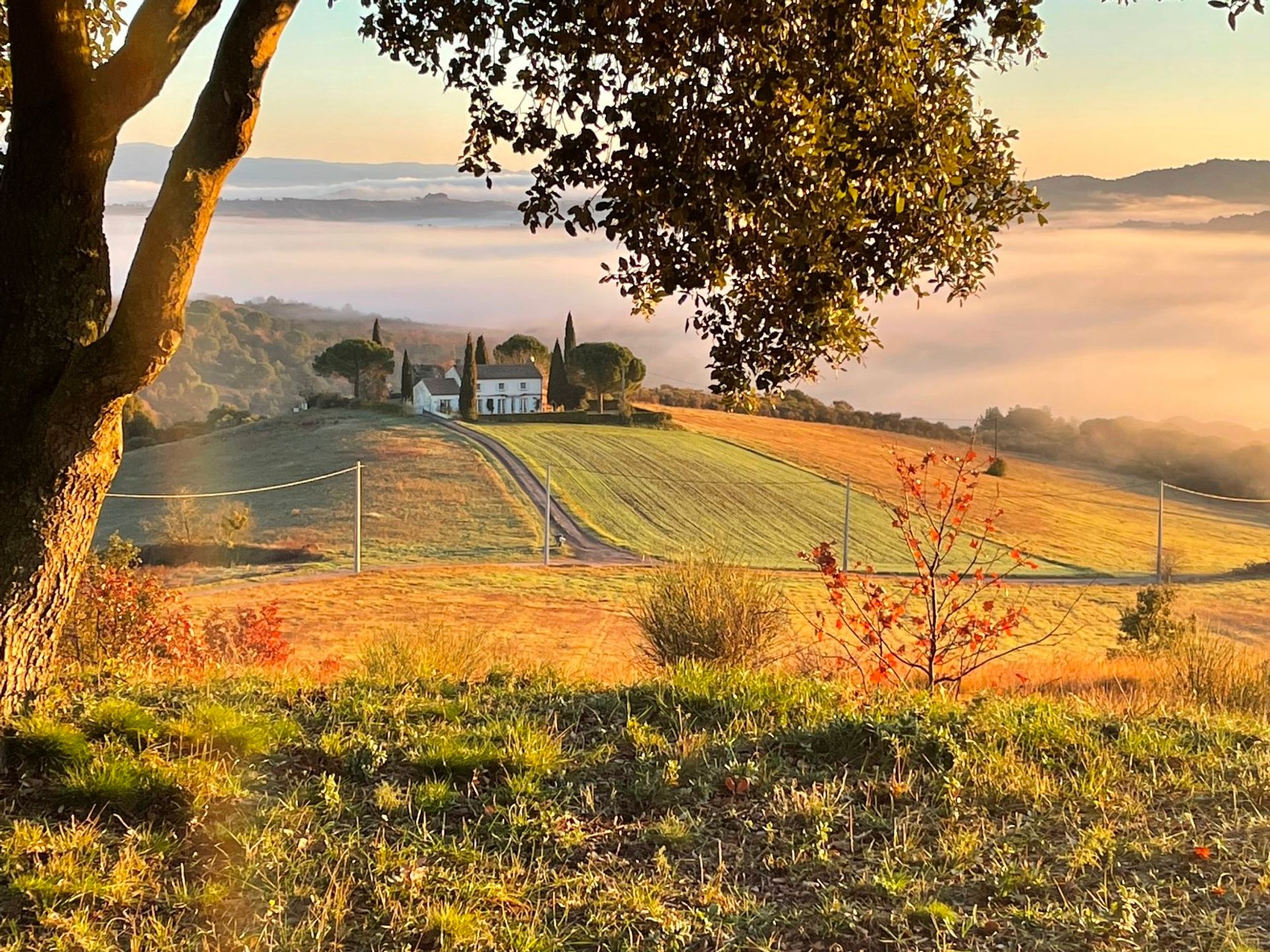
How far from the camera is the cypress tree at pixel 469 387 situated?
2672 inches

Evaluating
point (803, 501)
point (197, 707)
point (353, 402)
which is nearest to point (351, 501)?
point (803, 501)

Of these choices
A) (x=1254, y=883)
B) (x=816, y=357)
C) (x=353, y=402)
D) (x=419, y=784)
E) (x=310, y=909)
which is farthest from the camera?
(x=353, y=402)

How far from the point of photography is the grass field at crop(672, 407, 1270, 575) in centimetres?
4403

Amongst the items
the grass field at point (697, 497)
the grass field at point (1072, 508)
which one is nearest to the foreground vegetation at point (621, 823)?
the grass field at point (697, 497)

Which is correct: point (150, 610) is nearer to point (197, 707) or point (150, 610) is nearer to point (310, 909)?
point (197, 707)

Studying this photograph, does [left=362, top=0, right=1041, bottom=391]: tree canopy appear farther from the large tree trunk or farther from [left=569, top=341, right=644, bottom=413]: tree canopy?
[left=569, top=341, right=644, bottom=413]: tree canopy

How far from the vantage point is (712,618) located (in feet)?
31.3

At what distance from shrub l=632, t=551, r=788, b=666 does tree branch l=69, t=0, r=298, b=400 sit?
5.89 metres

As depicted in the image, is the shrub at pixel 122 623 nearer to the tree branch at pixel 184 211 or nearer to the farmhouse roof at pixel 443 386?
the tree branch at pixel 184 211

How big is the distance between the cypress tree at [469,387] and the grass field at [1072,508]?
14.9 meters

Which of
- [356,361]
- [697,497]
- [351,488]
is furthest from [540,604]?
[356,361]

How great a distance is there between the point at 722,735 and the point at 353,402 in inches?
2725

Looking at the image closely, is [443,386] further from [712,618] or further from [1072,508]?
[712,618]

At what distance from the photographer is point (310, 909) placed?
3455 millimetres
